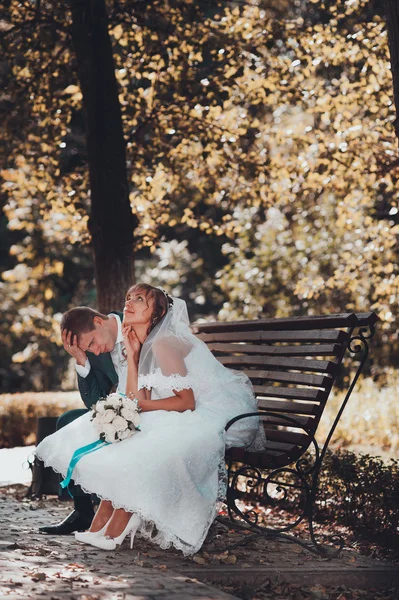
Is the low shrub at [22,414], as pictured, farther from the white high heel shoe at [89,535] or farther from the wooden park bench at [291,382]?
the white high heel shoe at [89,535]

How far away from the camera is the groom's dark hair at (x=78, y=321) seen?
21.0 feet

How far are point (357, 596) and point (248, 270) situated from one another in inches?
587

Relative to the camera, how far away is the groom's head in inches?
253

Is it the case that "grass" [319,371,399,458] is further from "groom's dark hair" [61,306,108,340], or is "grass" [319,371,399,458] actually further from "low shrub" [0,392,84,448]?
"groom's dark hair" [61,306,108,340]

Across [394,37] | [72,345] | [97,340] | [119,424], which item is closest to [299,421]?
[119,424]

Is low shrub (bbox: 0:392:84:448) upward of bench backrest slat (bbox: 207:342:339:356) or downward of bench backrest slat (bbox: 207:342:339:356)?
downward

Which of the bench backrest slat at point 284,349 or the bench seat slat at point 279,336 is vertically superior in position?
the bench seat slat at point 279,336

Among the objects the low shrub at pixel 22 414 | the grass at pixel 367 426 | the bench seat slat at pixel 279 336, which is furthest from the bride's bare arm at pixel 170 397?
the low shrub at pixel 22 414

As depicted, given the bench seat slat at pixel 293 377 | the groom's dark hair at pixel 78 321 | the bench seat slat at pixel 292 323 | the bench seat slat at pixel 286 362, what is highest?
the groom's dark hair at pixel 78 321

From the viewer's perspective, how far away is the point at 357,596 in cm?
520

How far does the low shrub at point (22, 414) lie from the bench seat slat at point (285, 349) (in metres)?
6.12

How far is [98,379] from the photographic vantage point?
6.76m

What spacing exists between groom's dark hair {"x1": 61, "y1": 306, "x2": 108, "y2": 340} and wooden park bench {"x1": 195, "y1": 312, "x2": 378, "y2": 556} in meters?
1.29

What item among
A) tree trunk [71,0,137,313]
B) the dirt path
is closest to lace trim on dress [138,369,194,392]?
the dirt path
